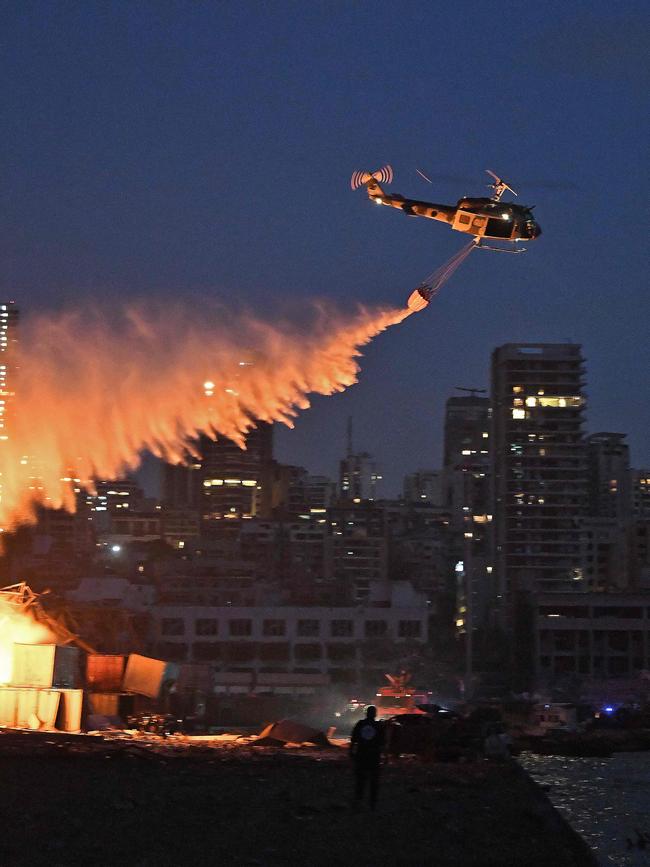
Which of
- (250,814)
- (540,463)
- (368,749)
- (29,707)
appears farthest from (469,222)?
(540,463)

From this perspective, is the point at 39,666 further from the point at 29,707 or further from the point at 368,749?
the point at 368,749

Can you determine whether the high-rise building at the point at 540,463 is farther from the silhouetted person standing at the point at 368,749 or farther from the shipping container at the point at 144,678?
the silhouetted person standing at the point at 368,749

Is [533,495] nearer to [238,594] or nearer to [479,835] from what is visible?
[238,594]

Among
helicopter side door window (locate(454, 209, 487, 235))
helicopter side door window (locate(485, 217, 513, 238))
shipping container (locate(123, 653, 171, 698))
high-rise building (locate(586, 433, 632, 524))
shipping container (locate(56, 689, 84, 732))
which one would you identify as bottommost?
shipping container (locate(56, 689, 84, 732))

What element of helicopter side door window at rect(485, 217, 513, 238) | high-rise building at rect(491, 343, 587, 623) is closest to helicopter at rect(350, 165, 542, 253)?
helicopter side door window at rect(485, 217, 513, 238)

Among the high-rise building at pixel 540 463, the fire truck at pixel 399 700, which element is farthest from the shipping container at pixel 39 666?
the high-rise building at pixel 540 463

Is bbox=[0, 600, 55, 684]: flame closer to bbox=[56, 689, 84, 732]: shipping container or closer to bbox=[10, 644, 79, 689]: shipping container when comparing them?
bbox=[10, 644, 79, 689]: shipping container

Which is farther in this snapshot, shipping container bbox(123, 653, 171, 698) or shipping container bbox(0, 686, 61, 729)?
shipping container bbox(123, 653, 171, 698)
